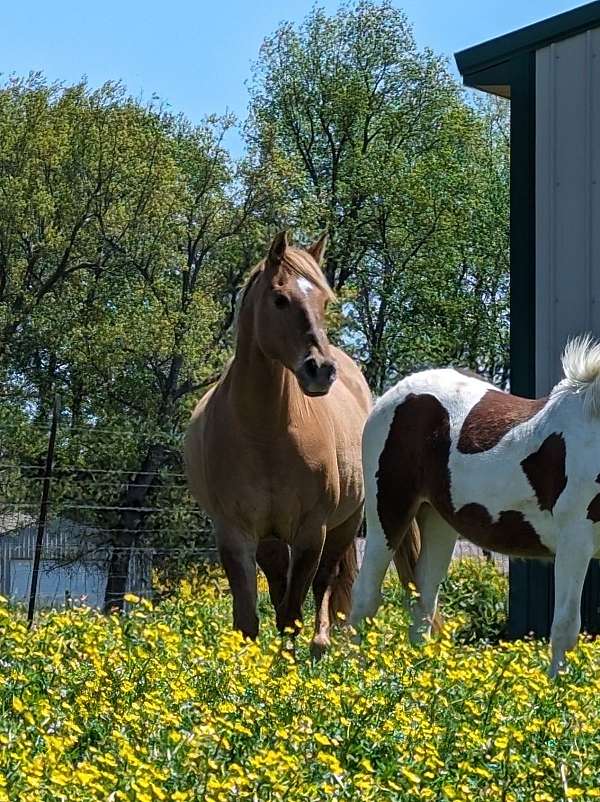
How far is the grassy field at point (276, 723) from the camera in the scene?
351 centimetres

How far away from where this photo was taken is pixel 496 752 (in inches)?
160

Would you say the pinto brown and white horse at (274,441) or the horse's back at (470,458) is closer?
the horse's back at (470,458)

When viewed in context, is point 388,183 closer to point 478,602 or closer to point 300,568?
point 478,602

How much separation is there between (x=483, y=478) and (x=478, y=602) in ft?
16.8

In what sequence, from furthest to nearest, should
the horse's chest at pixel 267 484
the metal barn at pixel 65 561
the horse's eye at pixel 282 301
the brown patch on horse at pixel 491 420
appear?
the metal barn at pixel 65 561
the horse's chest at pixel 267 484
the horse's eye at pixel 282 301
the brown patch on horse at pixel 491 420

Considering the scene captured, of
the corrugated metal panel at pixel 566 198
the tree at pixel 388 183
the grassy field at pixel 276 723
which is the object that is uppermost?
the tree at pixel 388 183

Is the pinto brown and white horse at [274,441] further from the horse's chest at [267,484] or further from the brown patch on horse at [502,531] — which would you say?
the brown patch on horse at [502,531]

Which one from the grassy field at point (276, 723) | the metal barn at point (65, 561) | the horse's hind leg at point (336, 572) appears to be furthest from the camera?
the metal barn at point (65, 561)

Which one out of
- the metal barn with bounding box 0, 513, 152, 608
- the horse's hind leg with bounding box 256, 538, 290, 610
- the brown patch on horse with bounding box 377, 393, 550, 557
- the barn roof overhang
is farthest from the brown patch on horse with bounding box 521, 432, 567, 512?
the metal barn with bounding box 0, 513, 152, 608

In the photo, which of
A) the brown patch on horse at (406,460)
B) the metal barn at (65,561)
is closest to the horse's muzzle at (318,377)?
the brown patch on horse at (406,460)

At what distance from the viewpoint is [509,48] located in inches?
378

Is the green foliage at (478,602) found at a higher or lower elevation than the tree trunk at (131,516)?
lower

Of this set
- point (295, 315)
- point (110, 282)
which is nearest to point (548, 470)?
point (295, 315)

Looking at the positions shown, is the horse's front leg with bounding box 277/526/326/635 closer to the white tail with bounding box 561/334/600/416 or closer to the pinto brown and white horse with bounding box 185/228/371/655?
the pinto brown and white horse with bounding box 185/228/371/655
